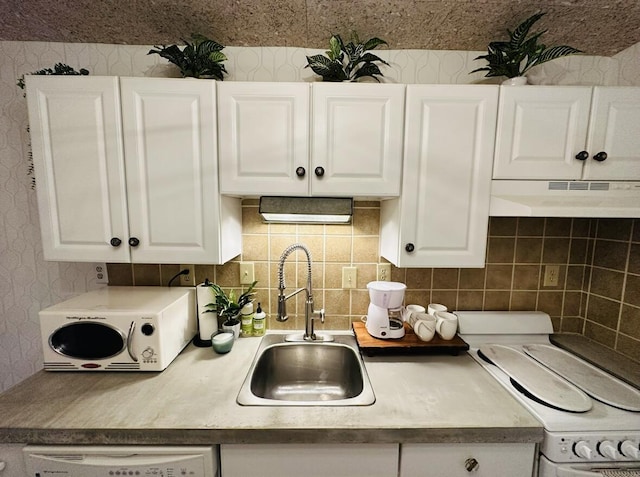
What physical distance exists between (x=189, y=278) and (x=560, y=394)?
5.81 feet

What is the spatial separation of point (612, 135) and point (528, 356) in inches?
41.6

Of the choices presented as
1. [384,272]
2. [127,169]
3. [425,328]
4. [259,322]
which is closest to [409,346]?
[425,328]

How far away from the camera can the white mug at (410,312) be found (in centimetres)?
143

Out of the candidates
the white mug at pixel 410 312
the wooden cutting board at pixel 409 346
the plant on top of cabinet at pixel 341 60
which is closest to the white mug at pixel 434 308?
the white mug at pixel 410 312

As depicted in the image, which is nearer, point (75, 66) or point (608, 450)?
point (608, 450)

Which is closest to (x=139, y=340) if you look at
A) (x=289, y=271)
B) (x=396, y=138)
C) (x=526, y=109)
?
(x=289, y=271)

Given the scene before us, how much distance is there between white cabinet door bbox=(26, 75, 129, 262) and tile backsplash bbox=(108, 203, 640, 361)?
35 centimetres

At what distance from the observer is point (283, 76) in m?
1.44

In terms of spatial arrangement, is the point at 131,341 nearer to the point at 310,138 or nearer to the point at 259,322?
the point at 259,322

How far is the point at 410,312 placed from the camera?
1445mm

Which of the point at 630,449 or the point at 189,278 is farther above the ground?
the point at 189,278

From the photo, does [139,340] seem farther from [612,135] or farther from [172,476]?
[612,135]

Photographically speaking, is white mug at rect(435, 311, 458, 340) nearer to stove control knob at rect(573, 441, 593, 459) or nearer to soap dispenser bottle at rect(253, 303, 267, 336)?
stove control knob at rect(573, 441, 593, 459)

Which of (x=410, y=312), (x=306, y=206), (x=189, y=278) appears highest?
(x=306, y=206)
